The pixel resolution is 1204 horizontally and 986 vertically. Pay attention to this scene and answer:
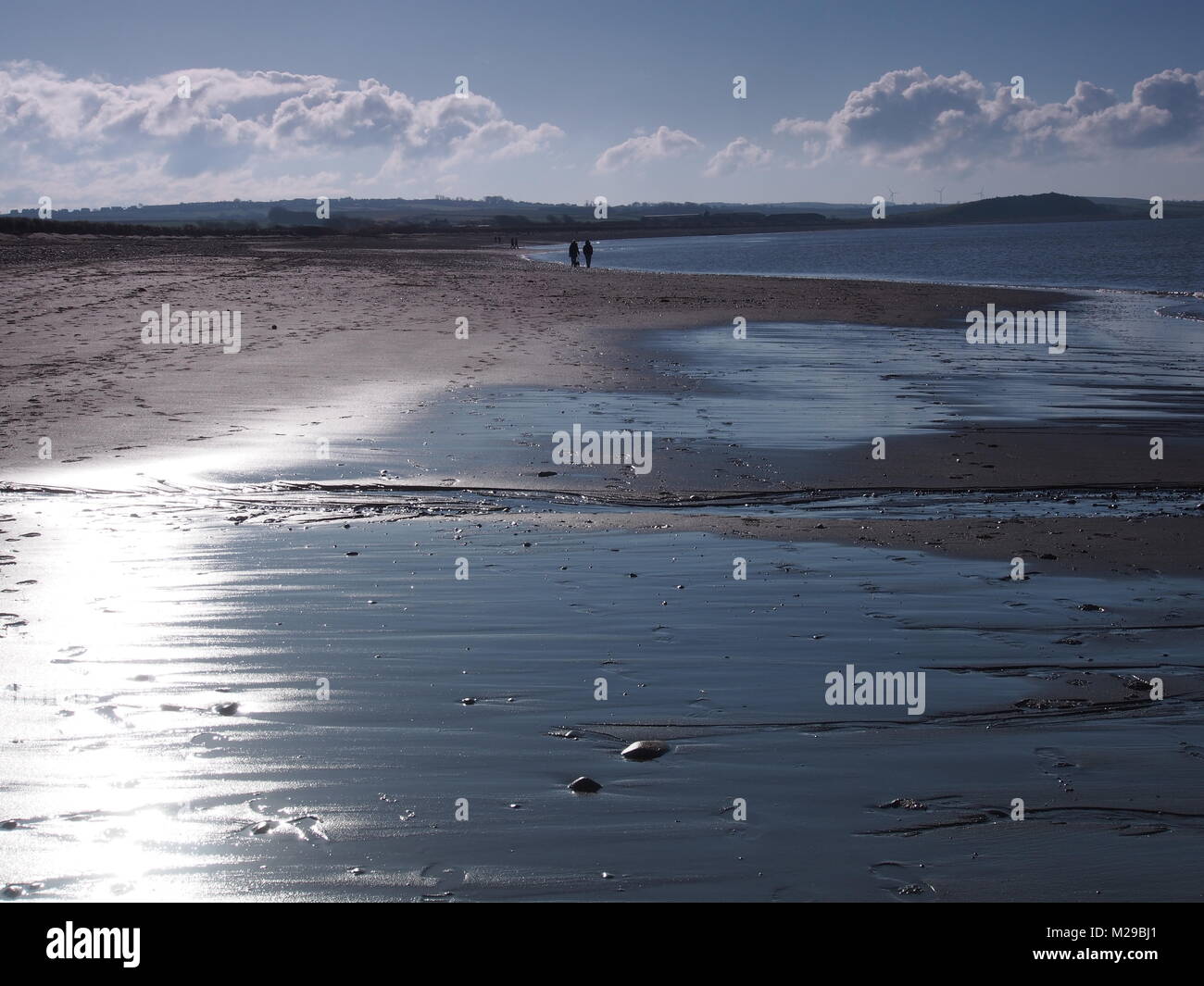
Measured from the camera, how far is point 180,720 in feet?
18.4

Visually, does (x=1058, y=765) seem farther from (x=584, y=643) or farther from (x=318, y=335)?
(x=318, y=335)

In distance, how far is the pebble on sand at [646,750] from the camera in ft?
17.5

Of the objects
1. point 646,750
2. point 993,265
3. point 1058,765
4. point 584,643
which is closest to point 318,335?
point 584,643

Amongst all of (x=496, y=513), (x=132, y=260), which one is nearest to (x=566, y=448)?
(x=496, y=513)

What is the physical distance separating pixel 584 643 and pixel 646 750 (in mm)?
1548

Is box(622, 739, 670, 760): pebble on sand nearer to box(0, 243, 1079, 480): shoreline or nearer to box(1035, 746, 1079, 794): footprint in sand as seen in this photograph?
box(1035, 746, 1079, 794): footprint in sand

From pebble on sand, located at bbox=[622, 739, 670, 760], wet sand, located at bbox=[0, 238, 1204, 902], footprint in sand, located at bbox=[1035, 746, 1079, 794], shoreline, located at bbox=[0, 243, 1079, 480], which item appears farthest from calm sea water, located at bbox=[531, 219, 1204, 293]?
pebble on sand, located at bbox=[622, 739, 670, 760]

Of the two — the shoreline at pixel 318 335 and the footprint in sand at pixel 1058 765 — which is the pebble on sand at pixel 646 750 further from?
the shoreline at pixel 318 335

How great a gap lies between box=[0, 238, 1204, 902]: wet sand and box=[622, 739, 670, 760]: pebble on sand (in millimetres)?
68

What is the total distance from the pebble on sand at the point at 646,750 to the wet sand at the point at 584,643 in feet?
0.22

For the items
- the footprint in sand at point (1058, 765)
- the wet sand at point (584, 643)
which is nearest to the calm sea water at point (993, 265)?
the wet sand at point (584, 643)

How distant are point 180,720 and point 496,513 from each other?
4.73 m
